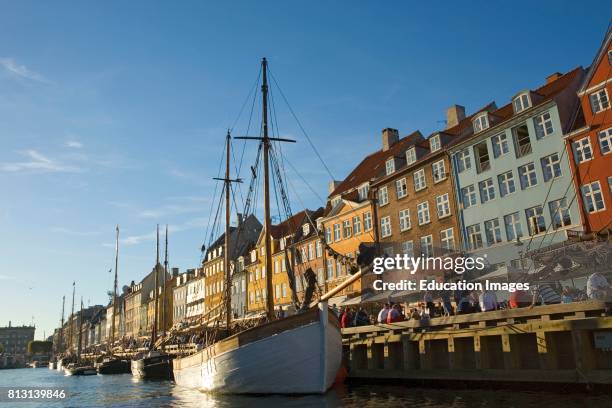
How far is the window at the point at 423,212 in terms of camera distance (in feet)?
132

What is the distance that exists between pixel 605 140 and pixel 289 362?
72.0ft

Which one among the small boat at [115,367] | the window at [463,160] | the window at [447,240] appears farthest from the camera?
the small boat at [115,367]

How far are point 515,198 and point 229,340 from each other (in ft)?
70.6

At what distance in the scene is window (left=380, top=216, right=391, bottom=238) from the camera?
43.8m

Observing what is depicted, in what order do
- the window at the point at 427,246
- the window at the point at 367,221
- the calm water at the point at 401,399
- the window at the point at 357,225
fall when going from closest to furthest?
the calm water at the point at 401,399 < the window at the point at 427,246 < the window at the point at 367,221 < the window at the point at 357,225

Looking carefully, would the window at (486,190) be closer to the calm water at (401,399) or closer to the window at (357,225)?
the window at (357,225)

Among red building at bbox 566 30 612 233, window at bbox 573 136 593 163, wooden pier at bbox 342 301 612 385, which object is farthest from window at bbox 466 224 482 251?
wooden pier at bbox 342 301 612 385

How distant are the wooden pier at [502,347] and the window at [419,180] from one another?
1978 cm

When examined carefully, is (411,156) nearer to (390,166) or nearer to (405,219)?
(390,166)

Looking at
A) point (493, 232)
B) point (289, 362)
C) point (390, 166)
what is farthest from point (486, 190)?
point (289, 362)

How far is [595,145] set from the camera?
97.0ft

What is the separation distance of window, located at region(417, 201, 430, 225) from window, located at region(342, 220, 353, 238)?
8460 millimetres

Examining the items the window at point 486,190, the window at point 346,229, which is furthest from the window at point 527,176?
the window at point 346,229

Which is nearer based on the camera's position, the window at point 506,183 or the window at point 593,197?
the window at point 593,197
